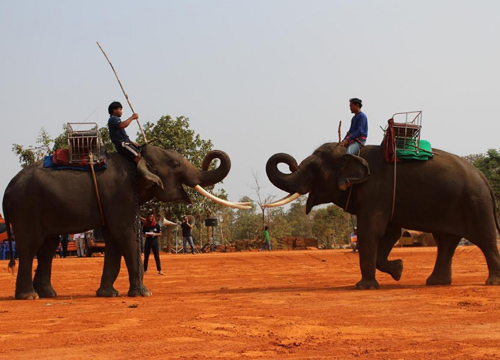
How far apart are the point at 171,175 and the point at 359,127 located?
365 cm

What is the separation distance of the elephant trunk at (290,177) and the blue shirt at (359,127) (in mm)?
1058

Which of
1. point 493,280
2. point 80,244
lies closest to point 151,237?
point 493,280

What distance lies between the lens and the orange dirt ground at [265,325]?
268 inches

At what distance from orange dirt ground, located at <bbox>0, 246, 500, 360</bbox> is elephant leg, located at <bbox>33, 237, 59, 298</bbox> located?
588 mm

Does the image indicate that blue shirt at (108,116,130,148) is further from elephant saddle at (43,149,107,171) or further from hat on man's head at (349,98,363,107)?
hat on man's head at (349,98,363,107)

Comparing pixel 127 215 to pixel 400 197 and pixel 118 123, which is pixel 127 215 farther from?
pixel 400 197

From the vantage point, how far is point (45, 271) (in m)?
13.7

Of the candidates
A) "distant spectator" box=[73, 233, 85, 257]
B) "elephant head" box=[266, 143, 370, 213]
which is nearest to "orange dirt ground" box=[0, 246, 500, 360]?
"elephant head" box=[266, 143, 370, 213]

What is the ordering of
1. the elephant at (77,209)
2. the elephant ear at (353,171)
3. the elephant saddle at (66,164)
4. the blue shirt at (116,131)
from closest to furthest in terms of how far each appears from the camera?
the elephant at (77,209), the elephant saddle at (66,164), the blue shirt at (116,131), the elephant ear at (353,171)

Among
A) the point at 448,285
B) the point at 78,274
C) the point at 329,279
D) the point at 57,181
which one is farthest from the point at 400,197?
the point at 78,274

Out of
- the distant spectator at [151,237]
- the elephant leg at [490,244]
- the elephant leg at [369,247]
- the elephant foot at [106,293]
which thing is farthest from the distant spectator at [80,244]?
the elephant leg at [490,244]

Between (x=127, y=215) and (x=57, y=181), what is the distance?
4.34ft

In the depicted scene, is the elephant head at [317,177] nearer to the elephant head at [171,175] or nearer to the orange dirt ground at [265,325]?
the elephant head at [171,175]

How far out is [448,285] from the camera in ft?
45.2
